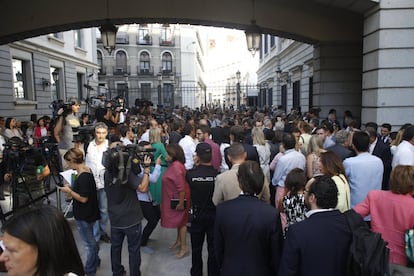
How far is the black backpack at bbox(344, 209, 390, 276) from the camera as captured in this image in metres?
2.48

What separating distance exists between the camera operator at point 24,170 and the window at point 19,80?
41.1 feet

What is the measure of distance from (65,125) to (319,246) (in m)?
6.51

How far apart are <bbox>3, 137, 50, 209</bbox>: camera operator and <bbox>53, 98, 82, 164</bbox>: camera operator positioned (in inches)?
42.7

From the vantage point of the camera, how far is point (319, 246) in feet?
8.77

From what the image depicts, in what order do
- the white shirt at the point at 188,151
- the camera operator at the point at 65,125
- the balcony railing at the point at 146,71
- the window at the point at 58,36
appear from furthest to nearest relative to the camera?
the balcony railing at the point at 146,71 < the window at the point at 58,36 < the camera operator at the point at 65,125 < the white shirt at the point at 188,151

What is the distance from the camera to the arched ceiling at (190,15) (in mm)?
11062

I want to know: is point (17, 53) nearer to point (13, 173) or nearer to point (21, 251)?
point (13, 173)

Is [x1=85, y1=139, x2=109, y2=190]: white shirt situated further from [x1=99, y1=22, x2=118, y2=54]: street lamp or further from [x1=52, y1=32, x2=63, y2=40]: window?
[x1=52, y1=32, x2=63, y2=40]: window

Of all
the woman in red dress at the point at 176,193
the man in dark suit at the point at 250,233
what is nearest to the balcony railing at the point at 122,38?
the woman in red dress at the point at 176,193

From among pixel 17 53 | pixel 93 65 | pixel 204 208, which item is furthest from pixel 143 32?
pixel 204 208

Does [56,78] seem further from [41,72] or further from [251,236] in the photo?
[251,236]

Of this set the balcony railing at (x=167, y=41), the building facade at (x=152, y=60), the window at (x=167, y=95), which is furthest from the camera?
the balcony railing at (x=167, y=41)

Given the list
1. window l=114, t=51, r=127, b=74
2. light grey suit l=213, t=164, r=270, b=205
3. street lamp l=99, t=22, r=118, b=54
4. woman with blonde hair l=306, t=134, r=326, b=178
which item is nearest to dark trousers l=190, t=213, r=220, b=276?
light grey suit l=213, t=164, r=270, b=205

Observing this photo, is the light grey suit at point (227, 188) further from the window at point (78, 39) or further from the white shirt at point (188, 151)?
the window at point (78, 39)
